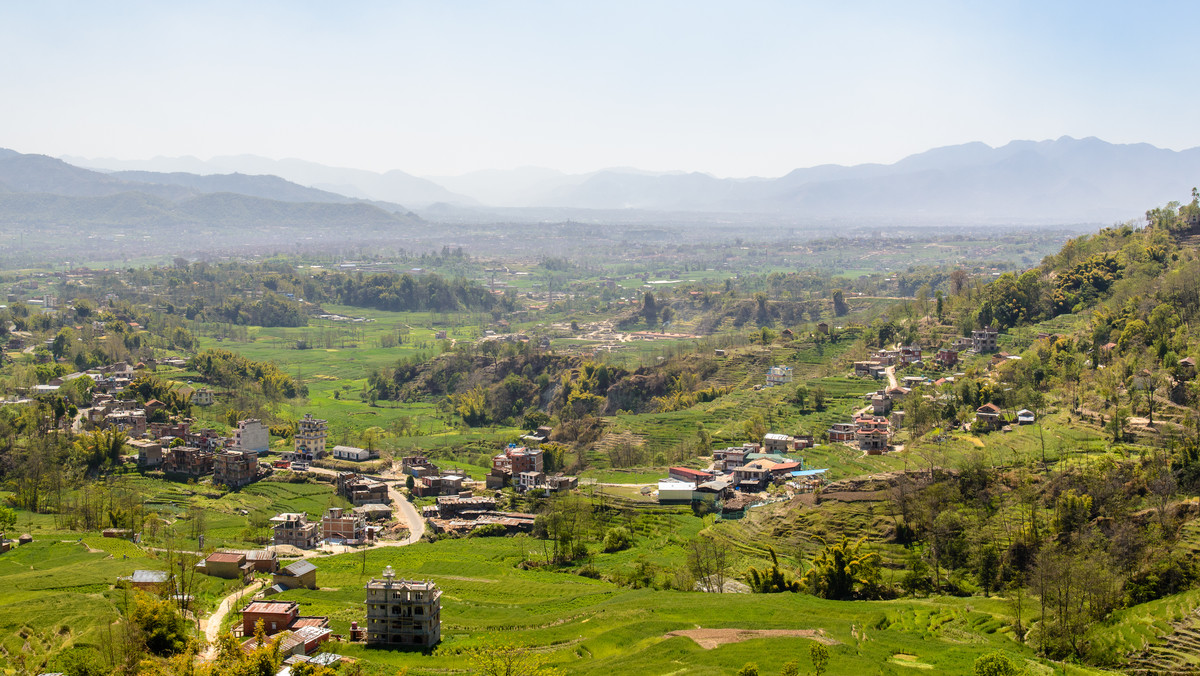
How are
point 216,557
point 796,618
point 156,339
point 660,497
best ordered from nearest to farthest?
point 796,618
point 216,557
point 660,497
point 156,339

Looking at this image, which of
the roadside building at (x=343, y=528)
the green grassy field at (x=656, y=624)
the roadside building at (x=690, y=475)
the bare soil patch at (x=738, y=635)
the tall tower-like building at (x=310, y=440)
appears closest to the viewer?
the green grassy field at (x=656, y=624)

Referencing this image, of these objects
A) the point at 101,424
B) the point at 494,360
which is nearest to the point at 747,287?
the point at 494,360

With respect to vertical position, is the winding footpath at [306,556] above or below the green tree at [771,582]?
below

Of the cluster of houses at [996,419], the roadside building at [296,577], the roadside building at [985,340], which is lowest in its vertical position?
the roadside building at [296,577]

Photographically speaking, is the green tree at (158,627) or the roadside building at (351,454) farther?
the roadside building at (351,454)

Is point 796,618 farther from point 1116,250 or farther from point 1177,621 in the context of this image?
point 1116,250

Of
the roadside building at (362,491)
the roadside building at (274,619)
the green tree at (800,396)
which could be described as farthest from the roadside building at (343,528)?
the green tree at (800,396)

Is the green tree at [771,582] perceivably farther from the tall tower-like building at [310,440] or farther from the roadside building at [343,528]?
the tall tower-like building at [310,440]
